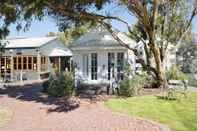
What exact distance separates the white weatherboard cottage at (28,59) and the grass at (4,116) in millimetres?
22898

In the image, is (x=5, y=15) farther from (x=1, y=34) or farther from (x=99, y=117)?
(x=99, y=117)

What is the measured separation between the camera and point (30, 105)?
1994cm

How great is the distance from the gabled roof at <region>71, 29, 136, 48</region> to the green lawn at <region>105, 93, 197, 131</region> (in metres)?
8.15

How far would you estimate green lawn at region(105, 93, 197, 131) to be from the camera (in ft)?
48.9

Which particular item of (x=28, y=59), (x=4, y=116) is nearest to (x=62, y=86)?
(x=4, y=116)

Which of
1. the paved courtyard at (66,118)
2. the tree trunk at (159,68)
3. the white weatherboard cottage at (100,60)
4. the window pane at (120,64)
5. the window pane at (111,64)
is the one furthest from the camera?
the window pane at (111,64)

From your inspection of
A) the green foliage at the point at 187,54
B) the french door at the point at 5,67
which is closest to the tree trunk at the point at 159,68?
the french door at the point at 5,67

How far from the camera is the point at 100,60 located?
1109 inches

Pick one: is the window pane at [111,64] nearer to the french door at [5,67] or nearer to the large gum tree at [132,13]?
the large gum tree at [132,13]

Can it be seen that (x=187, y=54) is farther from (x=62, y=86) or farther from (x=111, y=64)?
(x=62, y=86)

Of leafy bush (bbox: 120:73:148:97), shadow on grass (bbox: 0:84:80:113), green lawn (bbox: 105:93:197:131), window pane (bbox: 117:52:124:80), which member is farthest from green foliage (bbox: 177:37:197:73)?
shadow on grass (bbox: 0:84:80:113)

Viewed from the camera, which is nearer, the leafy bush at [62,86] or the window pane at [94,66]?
the leafy bush at [62,86]

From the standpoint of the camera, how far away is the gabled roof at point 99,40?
92.5 ft

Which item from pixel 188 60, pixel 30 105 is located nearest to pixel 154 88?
pixel 30 105
